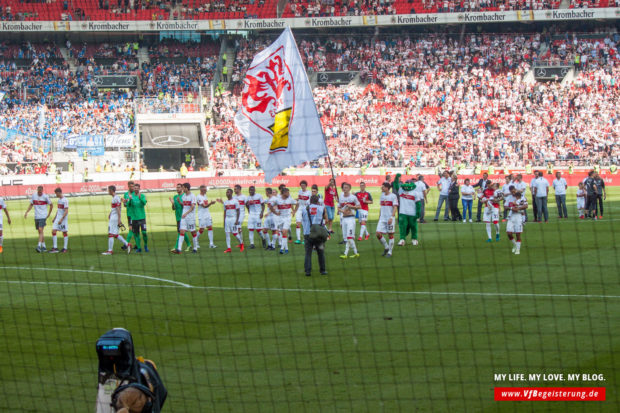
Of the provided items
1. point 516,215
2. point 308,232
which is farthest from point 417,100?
point 308,232

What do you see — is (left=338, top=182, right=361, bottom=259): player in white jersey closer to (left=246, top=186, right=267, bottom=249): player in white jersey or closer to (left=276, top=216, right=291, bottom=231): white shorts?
(left=276, top=216, right=291, bottom=231): white shorts

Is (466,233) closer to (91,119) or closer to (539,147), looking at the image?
(539,147)

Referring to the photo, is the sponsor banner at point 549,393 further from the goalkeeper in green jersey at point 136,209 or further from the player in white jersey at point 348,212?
the goalkeeper in green jersey at point 136,209

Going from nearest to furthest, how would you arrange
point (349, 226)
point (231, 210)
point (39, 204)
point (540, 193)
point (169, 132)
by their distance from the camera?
point (349, 226), point (231, 210), point (39, 204), point (540, 193), point (169, 132)

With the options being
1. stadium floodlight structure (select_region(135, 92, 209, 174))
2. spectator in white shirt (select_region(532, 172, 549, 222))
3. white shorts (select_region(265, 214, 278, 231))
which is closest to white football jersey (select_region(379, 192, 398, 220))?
white shorts (select_region(265, 214, 278, 231))

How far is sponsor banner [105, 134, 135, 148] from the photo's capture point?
54.8m

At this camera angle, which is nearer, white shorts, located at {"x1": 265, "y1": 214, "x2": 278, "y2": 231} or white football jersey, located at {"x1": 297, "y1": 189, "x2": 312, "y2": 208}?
white football jersey, located at {"x1": 297, "y1": 189, "x2": 312, "y2": 208}

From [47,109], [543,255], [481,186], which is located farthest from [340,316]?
[47,109]

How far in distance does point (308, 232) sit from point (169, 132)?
42.4 metres

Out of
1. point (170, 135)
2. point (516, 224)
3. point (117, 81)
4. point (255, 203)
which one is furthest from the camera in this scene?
point (117, 81)

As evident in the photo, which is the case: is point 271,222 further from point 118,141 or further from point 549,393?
point 118,141

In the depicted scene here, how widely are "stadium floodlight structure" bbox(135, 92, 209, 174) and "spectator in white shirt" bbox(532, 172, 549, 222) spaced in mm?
33708

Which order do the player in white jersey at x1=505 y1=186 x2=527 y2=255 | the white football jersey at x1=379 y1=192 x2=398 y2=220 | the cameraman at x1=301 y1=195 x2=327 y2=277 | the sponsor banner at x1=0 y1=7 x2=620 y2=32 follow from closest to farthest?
the cameraman at x1=301 y1=195 x2=327 y2=277
the player in white jersey at x1=505 y1=186 x2=527 y2=255
the white football jersey at x1=379 y1=192 x2=398 y2=220
the sponsor banner at x1=0 y1=7 x2=620 y2=32

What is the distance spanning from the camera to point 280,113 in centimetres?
1542
